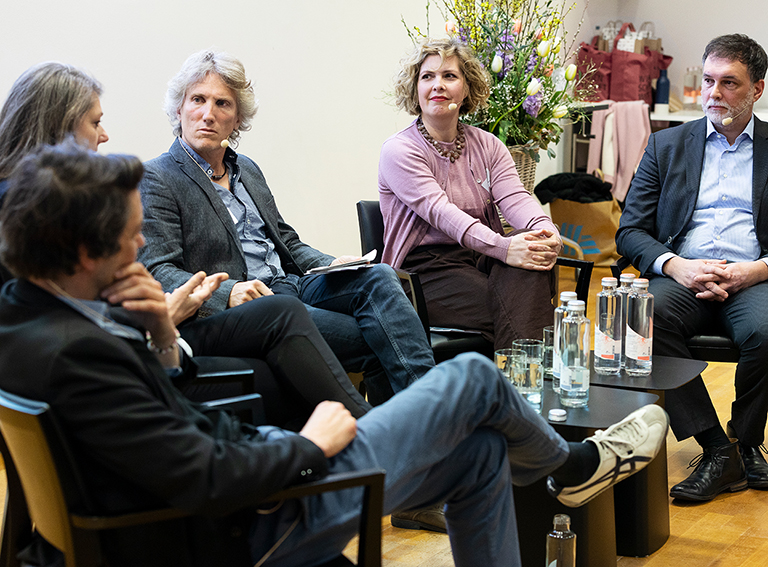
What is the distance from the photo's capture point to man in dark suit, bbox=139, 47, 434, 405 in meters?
2.34

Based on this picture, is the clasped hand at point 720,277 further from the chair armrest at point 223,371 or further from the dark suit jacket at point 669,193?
the chair armrest at point 223,371

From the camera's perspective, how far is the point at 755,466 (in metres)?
2.61

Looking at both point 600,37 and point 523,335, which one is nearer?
point 523,335

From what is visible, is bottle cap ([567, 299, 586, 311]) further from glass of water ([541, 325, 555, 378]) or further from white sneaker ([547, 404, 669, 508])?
white sneaker ([547, 404, 669, 508])

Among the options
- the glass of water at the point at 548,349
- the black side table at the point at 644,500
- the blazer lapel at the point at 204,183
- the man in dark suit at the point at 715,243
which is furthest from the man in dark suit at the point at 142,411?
the man in dark suit at the point at 715,243

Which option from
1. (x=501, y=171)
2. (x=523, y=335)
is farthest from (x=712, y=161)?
(x=523, y=335)

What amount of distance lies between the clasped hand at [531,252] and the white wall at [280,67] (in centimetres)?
156

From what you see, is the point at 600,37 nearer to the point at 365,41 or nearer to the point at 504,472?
the point at 365,41

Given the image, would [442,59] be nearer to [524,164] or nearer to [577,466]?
[524,164]

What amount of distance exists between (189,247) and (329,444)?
1.29 m

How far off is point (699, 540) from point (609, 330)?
632mm

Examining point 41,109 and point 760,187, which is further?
point 760,187

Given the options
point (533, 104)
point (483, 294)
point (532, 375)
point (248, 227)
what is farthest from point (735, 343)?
point (248, 227)

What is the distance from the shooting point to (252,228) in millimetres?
2650
